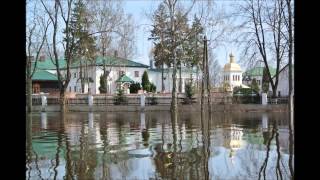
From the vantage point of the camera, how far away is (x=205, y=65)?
38.1m

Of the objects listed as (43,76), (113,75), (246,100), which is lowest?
(246,100)

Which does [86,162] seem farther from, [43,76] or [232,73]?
[232,73]

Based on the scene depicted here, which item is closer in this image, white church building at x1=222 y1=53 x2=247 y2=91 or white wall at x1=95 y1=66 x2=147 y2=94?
white wall at x1=95 y1=66 x2=147 y2=94

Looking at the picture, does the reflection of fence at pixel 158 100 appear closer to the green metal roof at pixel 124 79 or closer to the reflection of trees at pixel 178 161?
the green metal roof at pixel 124 79

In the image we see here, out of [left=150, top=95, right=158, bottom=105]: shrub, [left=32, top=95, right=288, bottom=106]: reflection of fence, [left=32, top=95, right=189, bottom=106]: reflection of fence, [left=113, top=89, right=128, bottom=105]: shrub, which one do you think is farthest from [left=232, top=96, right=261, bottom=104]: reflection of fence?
[left=113, top=89, right=128, bottom=105]: shrub

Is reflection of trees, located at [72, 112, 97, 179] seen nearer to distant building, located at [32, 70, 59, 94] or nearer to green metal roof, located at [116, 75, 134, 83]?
distant building, located at [32, 70, 59, 94]

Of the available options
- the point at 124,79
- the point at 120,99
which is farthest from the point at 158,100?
the point at 124,79

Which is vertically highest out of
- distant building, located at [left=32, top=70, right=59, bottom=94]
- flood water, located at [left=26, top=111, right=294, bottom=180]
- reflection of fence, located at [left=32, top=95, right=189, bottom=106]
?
distant building, located at [left=32, top=70, right=59, bottom=94]

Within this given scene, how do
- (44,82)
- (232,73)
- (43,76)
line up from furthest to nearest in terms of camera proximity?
1. (232,73)
2. (44,82)
3. (43,76)

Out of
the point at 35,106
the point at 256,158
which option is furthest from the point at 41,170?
the point at 35,106

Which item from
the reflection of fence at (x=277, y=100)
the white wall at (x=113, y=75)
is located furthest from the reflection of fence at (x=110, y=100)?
the white wall at (x=113, y=75)

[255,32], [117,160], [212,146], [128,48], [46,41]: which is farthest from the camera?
[128,48]
